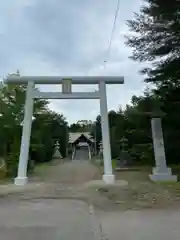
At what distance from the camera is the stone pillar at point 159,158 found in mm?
12602

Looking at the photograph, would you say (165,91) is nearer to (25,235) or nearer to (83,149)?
(25,235)

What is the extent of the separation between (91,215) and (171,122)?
8166 mm

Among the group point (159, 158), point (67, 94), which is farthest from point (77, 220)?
point (67, 94)

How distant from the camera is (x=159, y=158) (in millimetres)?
12875

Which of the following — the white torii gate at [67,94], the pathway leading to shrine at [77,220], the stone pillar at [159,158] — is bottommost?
the pathway leading to shrine at [77,220]

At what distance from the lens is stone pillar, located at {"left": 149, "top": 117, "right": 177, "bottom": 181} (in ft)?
41.3

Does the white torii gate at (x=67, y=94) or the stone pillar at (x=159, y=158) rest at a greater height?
the white torii gate at (x=67, y=94)

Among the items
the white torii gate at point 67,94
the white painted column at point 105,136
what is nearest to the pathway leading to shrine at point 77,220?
the white painted column at point 105,136

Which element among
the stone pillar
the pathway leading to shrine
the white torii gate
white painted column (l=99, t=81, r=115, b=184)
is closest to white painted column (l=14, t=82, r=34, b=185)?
the white torii gate

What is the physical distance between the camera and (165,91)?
1418 cm

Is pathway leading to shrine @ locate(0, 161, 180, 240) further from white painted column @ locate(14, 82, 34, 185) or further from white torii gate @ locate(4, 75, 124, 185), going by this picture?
white torii gate @ locate(4, 75, 124, 185)

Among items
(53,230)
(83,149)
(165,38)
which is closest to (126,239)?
(53,230)

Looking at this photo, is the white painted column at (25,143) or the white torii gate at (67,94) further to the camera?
the white torii gate at (67,94)

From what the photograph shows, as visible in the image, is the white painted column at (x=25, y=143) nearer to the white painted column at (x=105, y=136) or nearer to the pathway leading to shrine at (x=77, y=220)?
the white painted column at (x=105, y=136)
